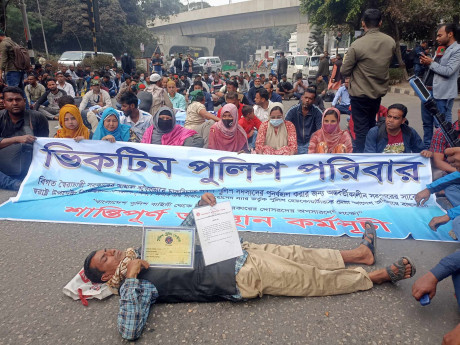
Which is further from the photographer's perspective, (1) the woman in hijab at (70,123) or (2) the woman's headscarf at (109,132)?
(2) the woman's headscarf at (109,132)

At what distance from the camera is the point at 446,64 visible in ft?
15.8

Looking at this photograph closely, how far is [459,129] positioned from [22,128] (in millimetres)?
5607

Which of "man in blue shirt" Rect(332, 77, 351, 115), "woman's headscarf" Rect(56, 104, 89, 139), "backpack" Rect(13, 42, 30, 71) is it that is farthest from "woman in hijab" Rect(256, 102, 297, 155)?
"backpack" Rect(13, 42, 30, 71)

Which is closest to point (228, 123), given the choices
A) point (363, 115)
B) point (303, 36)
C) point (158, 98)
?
point (363, 115)

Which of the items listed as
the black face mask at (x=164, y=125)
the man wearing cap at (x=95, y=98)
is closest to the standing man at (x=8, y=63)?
the man wearing cap at (x=95, y=98)

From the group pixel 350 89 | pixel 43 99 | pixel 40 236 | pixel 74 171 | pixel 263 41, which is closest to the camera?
pixel 40 236

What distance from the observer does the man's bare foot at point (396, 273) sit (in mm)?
2434

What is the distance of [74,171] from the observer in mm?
4406

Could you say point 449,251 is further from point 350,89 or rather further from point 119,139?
point 119,139

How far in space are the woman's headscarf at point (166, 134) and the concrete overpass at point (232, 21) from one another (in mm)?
30153

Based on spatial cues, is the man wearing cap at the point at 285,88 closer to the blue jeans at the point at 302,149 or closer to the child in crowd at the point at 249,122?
the child in crowd at the point at 249,122

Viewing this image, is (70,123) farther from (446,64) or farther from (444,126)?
(446,64)

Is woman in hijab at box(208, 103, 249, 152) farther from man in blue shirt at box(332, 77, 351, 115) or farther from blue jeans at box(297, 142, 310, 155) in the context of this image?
man in blue shirt at box(332, 77, 351, 115)

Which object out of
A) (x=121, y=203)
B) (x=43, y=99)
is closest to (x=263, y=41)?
(x=43, y=99)
